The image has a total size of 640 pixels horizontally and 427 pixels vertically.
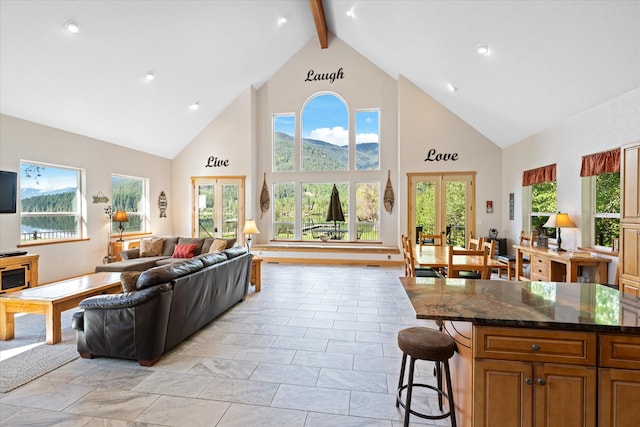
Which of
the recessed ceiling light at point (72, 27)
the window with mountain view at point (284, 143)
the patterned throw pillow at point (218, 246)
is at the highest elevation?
the recessed ceiling light at point (72, 27)

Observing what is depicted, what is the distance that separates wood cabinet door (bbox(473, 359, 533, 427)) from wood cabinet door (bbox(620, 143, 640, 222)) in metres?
2.80

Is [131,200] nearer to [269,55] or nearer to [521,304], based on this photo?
[269,55]

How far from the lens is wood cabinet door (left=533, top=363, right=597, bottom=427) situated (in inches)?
62.2

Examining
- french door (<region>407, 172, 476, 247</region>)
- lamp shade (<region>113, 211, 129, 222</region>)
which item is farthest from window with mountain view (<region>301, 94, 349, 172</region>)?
lamp shade (<region>113, 211, 129, 222</region>)

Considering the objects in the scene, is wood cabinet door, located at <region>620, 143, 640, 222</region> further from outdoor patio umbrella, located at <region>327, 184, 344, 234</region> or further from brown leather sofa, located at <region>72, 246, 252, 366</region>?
outdoor patio umbrella, located at <region>327, 184, 344, 234</region>

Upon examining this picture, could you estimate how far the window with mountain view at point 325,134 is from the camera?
898 centimetres

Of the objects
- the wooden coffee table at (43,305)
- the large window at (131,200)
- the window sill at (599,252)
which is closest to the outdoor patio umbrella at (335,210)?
the large window at (131,200)

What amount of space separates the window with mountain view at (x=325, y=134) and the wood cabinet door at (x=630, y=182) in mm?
6077

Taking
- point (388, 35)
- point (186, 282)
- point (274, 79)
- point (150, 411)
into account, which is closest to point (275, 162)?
point (274, 79)

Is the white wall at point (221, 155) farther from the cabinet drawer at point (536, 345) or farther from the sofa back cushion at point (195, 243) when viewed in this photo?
the cabinet drawer at point (536, 345)

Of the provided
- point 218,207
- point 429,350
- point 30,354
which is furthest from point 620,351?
point 218,207

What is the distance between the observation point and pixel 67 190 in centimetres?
649

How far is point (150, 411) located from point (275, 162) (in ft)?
24.9

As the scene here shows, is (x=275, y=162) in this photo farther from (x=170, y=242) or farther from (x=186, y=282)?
(x=186, y=282)
